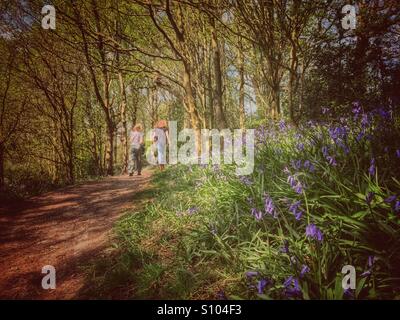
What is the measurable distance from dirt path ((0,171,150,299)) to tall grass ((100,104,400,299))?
2.08 feet

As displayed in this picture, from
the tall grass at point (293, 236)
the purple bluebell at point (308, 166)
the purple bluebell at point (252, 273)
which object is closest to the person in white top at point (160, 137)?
the tall grass at point (293, 236)

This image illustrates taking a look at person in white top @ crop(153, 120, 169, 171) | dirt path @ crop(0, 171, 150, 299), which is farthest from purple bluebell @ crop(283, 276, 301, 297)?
person in white top @ crop(153, 120, 169, 171)

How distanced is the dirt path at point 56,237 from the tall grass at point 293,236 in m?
0.64

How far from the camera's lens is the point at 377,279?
6.63 feet

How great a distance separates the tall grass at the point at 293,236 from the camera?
6.79 feet

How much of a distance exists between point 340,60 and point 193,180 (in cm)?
752

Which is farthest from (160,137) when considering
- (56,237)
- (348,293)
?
(348,293)

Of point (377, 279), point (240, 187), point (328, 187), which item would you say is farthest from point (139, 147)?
point (377, 279)

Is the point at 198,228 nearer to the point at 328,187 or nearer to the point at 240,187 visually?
the point at 240,187

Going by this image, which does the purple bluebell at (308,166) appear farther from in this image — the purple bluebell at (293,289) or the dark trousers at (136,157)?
the dark trousers at (136,157)

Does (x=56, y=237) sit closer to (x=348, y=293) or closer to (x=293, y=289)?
(x=293, y=289)

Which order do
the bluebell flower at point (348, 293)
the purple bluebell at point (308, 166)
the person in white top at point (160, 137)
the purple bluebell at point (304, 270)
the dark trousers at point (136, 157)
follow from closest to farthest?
1. the bluebell flower at point (348, 293)
2. the purple bluebell at point (304, 270)
3. the purple bluebell at point (308, 166)
4. the person in white top at point (160, 137)
5. the dark trousers at point (136, 157)

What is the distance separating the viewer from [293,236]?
2.68 meters

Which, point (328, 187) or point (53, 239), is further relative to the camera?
point (53, 239)
